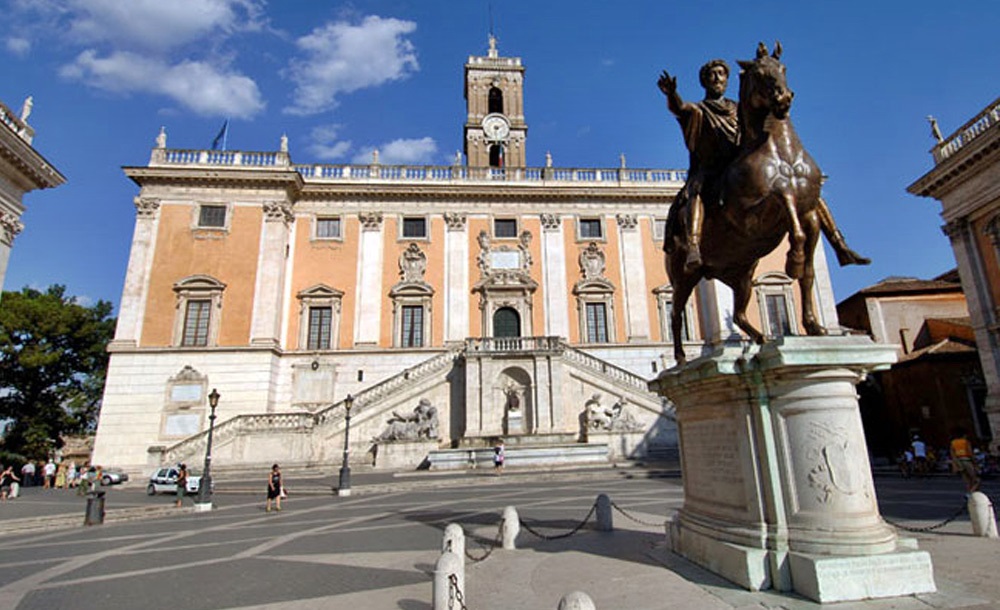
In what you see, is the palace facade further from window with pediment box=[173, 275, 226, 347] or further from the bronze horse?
the bronze horse

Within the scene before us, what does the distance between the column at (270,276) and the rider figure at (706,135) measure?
2373cm

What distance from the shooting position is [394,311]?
27625 mm

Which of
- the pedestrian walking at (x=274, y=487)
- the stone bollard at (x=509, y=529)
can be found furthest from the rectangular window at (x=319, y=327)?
the stone bollard at (x=509, y=529)

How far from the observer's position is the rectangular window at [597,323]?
28.4 metres

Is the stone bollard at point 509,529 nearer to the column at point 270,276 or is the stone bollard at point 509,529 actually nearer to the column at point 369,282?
the column at point 369,282

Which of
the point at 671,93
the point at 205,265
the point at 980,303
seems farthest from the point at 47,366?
the point at 980,303

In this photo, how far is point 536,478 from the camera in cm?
1770

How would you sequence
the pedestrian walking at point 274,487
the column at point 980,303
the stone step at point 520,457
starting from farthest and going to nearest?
the column at point 980,303
the stone step at point 520,457
the pedestrian walking at point 274,487

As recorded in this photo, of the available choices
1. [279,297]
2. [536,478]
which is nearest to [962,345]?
[536,478]

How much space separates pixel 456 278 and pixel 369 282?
478cm

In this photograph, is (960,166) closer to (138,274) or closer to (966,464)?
(966,464)

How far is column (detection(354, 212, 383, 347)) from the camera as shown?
27172 millimetres

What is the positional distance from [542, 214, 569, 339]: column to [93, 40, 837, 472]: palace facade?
0.29ft

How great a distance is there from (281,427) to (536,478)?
11.5 meters
